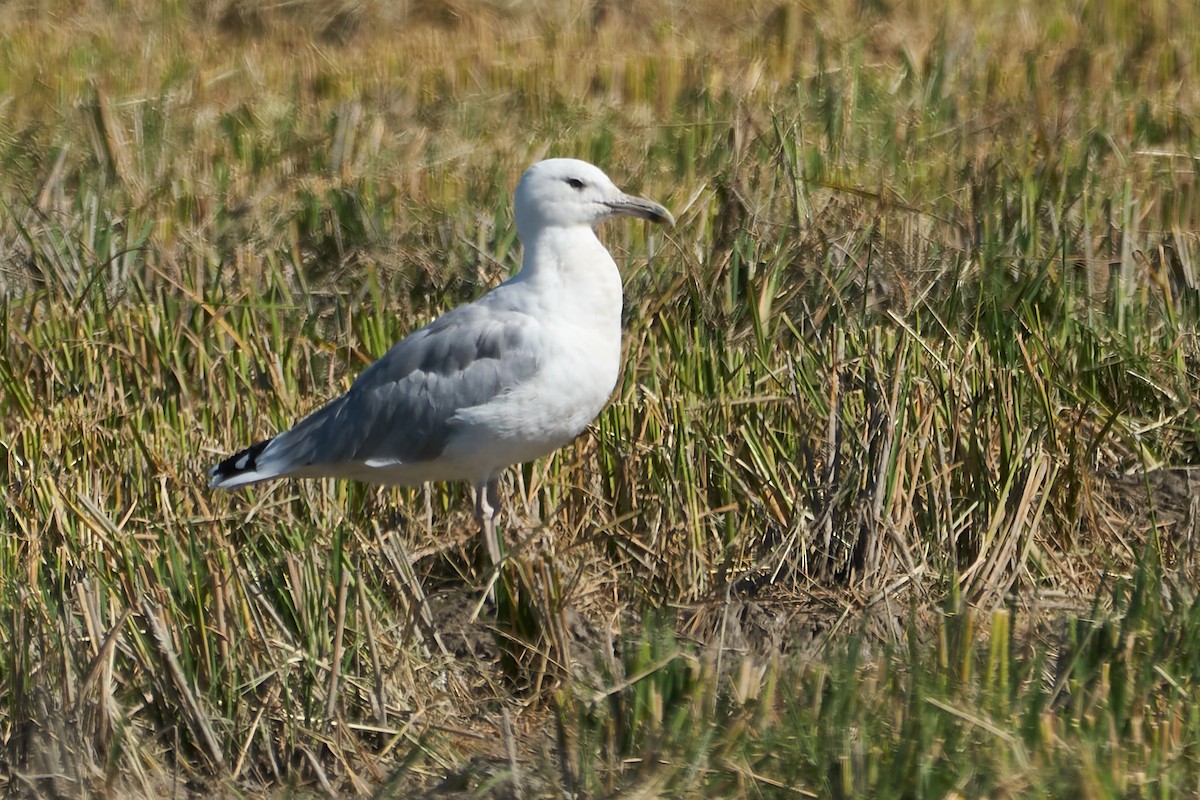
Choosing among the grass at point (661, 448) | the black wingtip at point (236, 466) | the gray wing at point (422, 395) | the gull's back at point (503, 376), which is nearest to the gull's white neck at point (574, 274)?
the gull's back at point (503, 376)

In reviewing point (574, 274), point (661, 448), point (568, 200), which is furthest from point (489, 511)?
point (568, 200)

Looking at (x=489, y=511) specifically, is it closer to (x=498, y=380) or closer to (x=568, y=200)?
(x=498, y=380)

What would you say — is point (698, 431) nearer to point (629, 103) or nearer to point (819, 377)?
point (819, 377)

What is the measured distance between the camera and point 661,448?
14.1ft

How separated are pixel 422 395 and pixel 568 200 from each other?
1.96 feet

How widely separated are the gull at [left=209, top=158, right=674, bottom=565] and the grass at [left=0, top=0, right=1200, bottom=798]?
17cm

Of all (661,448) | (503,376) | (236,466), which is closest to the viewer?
(503,376)

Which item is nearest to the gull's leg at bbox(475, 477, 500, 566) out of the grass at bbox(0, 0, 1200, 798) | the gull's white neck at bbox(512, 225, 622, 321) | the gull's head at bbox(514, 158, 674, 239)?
the grass at bbox(0, 0, 1200, 798)

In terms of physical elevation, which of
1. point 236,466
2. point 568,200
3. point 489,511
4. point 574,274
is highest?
point 568,200

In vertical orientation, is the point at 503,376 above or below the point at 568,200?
below

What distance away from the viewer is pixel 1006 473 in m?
4.13

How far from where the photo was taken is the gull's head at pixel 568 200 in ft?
13.9

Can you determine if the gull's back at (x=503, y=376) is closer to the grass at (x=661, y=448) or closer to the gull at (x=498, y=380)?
the gull at (x=498, y=380)

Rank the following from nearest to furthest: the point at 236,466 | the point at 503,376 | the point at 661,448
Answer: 1. the point at 503,376
2. the point at 236,466
3. the point at 661,448
